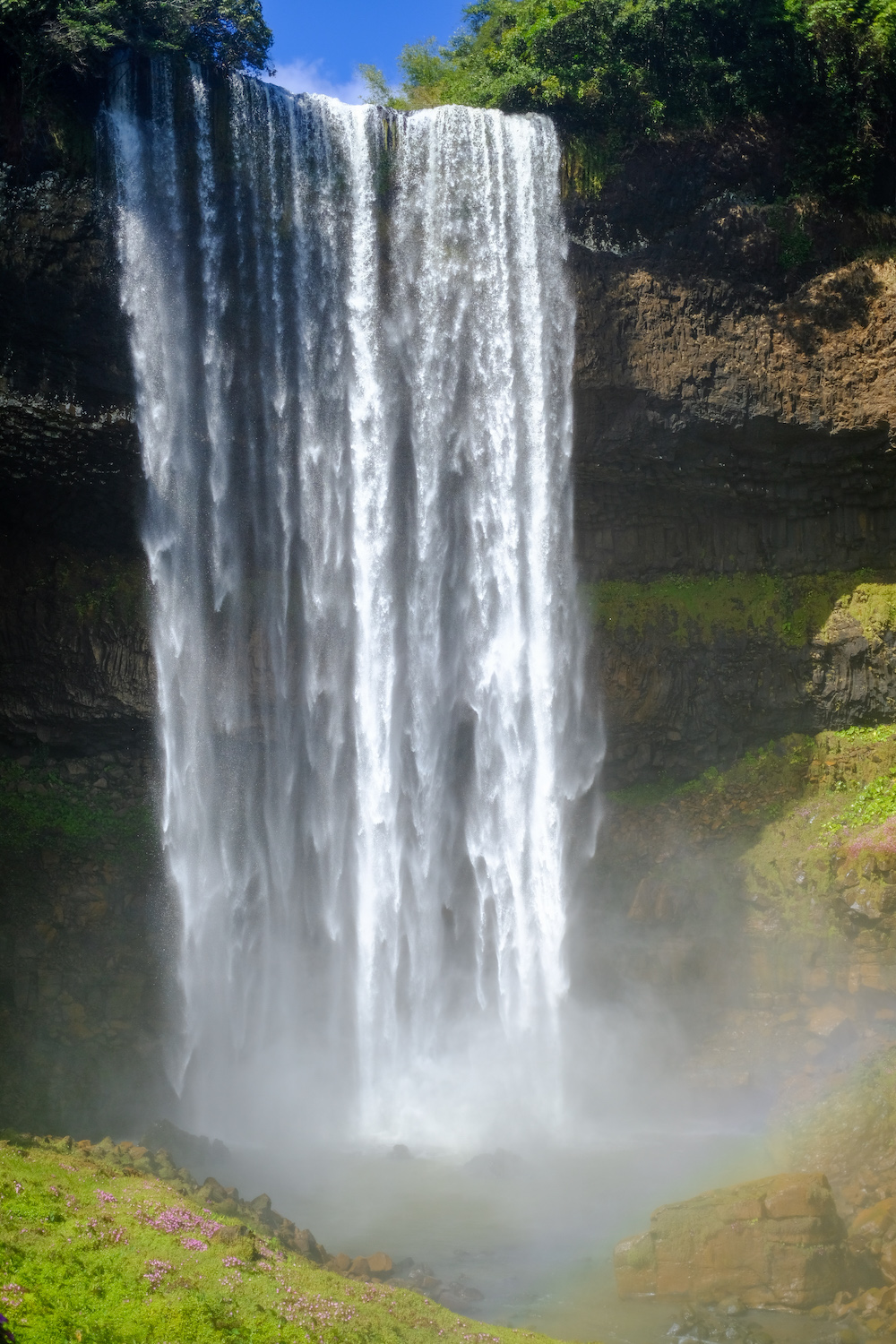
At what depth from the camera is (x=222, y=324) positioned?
2117 centimetres

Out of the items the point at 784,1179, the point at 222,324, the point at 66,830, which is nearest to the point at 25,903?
the point at 66,830

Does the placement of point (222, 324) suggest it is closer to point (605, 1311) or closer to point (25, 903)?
point (25, 903)

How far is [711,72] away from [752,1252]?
852 inches

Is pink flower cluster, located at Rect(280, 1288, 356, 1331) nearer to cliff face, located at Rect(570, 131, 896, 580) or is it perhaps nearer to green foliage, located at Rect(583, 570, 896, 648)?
green foliage, located at Rect(583, 570, 896, 648)

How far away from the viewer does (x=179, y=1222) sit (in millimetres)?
11664

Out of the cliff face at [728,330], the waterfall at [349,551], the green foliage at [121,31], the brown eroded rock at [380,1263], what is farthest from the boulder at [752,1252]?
the green foliage at [121,31]

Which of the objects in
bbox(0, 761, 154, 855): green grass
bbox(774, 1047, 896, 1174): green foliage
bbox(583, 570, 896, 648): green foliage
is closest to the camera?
bbox(774, 1047, 896, 1174): green foliage

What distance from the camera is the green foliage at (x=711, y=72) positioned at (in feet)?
71.8

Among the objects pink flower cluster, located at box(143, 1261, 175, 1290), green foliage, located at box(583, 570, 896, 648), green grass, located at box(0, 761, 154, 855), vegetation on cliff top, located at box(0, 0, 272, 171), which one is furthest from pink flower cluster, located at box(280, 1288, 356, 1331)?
vegetation on cliff top, located at box(0, 0, 272, 171)

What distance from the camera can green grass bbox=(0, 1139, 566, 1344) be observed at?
31.0ft

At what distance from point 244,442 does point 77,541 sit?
4.34 m

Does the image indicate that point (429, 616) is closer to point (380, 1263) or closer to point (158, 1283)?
point (380, 1263)

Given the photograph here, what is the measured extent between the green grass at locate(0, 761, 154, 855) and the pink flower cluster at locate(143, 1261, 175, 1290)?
11.5m

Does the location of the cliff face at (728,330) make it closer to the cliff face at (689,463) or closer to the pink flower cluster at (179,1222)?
the cliff face at (689,463)
